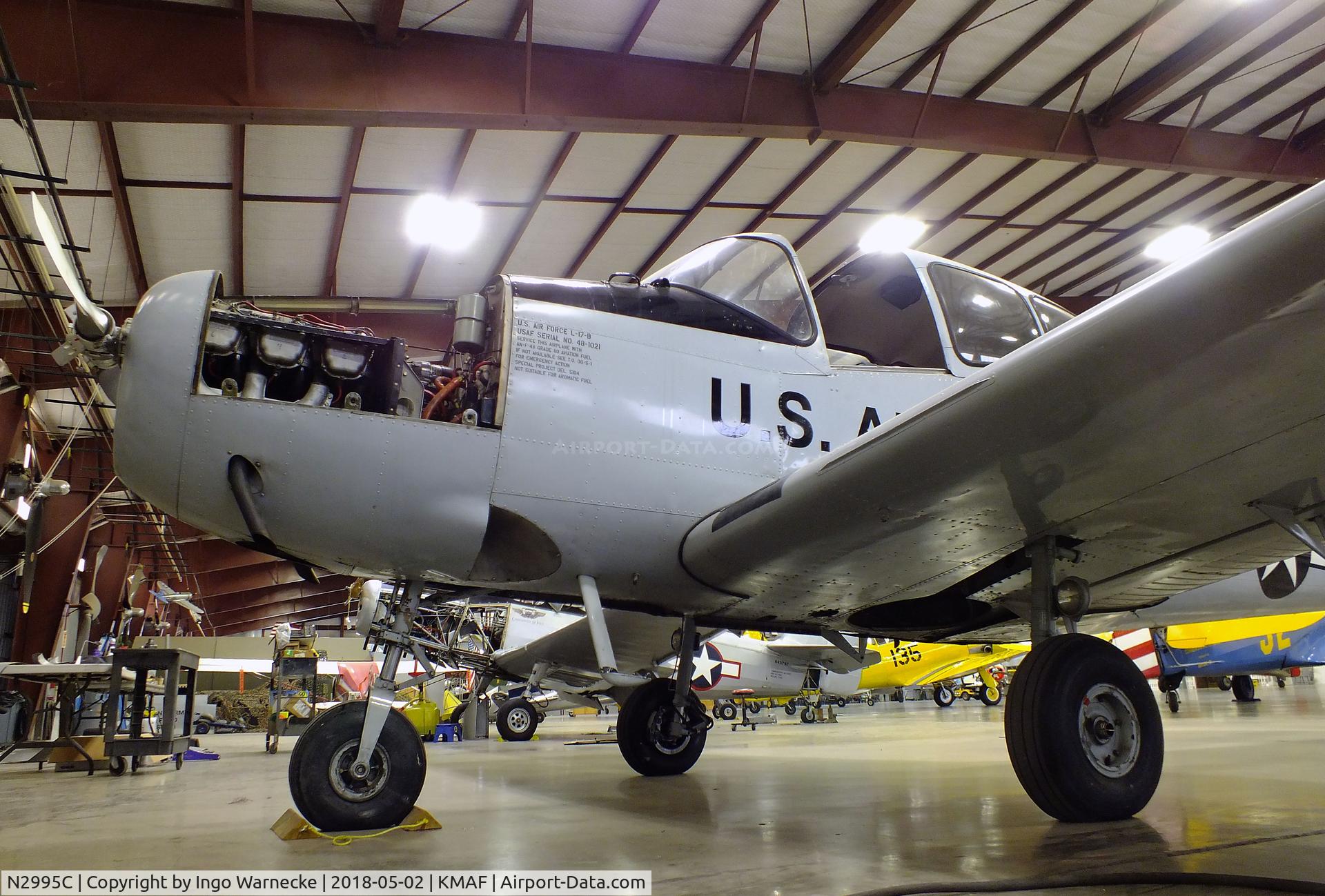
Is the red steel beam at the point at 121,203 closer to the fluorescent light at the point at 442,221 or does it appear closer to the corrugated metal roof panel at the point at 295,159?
the corrugated metal roof panel at the point at 295,159

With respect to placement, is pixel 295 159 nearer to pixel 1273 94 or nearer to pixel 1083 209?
pixel 1083 209

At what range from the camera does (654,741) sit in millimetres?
6348

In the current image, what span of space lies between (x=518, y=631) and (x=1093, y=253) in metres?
13.4

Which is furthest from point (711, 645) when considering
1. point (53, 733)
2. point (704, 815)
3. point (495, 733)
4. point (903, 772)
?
point (53, 733)

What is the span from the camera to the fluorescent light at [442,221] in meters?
11.5

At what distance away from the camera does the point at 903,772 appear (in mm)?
5664

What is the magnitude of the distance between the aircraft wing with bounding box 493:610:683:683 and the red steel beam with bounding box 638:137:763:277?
733cm

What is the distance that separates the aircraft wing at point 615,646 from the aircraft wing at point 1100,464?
5.85 ft

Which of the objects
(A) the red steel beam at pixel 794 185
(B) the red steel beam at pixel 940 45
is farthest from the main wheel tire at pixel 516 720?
(B) the red steel beam at pixel 940 45

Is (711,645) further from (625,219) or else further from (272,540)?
(272,540)

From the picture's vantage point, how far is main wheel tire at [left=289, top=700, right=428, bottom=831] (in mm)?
3400

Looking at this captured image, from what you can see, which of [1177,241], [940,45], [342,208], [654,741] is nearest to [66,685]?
[342,208]

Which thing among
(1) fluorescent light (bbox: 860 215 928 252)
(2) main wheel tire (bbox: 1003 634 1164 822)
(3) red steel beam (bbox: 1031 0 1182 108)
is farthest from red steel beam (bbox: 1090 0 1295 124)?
(2) main wheel tire (bbox: 1003 634 1164 822)

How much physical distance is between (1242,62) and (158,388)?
14.4 m
